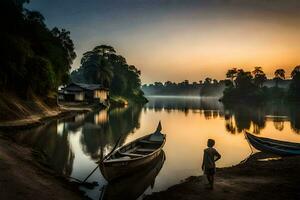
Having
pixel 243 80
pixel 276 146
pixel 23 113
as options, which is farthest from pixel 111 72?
pixel 276 146

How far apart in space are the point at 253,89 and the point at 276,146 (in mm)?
115086

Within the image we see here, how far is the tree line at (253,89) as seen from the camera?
125000mm

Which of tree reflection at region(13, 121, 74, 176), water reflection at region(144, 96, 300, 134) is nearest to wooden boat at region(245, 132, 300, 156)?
water reflection at region(144, 96, 300, 134)

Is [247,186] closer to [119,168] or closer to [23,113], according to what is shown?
[119,168]

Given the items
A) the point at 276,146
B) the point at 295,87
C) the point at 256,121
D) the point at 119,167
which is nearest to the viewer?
the point at 119,167

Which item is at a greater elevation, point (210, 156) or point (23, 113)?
point (23, 113)

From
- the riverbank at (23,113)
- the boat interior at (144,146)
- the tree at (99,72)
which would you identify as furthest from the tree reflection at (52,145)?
the tree at (99,72)

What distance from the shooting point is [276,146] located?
24719 mm

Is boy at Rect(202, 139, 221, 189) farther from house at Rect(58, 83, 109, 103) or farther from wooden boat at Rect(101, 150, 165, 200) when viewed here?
house at Rect(58, 83, 109, 103)

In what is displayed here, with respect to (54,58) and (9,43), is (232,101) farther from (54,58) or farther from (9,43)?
(9,43)

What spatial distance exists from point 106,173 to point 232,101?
131618mm

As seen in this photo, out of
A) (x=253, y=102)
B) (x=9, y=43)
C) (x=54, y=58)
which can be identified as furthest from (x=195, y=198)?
(x=253, y=102)

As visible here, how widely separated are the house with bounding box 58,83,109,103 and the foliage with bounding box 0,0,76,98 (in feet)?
69.6

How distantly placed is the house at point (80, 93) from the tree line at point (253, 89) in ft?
247
